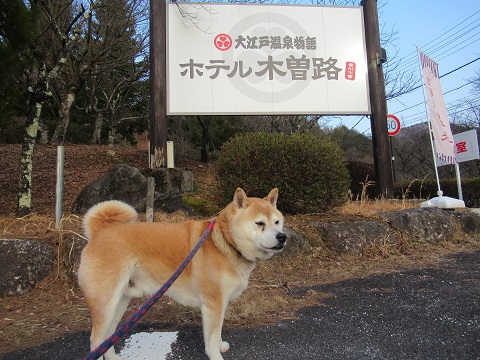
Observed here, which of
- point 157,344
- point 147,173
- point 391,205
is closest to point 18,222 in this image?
point 147,173

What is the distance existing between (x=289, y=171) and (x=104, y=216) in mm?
3641

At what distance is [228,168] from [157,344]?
3849 mm

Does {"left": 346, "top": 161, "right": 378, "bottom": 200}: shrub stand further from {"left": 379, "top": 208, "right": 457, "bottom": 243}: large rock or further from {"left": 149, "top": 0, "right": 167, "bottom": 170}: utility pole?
{"left": 149, "top": 0, "right": 167, "bottom": 170}: utility pole

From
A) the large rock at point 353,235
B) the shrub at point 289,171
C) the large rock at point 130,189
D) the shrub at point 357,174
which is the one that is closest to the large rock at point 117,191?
the large rock at point 130,189

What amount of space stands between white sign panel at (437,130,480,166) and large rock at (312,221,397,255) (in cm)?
729

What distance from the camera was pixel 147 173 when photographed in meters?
7.69

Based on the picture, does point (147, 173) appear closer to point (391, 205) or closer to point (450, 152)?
point (391, 205)

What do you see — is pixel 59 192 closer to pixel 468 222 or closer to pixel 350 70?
pixel 350 70

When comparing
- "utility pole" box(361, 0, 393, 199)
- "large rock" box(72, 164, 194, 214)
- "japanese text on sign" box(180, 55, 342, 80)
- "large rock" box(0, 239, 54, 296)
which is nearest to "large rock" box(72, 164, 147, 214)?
"large rock" box(72, 164, 194, 214)

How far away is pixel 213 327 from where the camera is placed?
2.40 metres

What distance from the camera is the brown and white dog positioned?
7.91ft

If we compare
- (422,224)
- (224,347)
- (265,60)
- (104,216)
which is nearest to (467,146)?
(422,224)

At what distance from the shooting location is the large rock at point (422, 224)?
→ 636 cm

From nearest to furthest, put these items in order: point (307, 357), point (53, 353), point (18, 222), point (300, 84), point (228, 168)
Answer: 1. point (307, 357)
2. point (53, 353)
3. point (18, 222)
4. point (228, 168)
5. point (300, 84)
